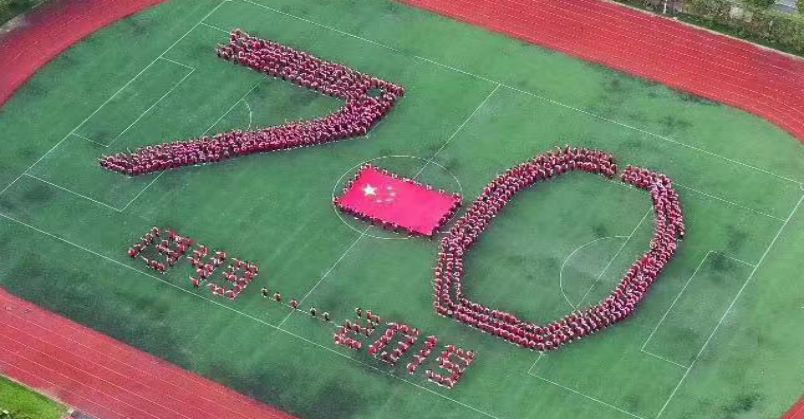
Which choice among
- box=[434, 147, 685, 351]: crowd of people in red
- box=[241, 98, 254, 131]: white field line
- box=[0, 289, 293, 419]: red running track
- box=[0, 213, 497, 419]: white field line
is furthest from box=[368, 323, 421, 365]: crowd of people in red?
box=[241, 98, 254, 131]: white field line

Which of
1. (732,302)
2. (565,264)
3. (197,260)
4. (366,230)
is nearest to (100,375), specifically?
(197,260)

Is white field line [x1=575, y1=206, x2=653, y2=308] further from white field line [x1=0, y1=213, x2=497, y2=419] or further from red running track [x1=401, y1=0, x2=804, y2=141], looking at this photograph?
red running track [x1=401, y1=0, x2=804, y2=141]

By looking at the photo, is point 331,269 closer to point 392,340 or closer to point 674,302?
point 392,340

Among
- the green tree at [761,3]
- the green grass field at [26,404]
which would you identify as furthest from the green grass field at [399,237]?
the green tree at [761,3]

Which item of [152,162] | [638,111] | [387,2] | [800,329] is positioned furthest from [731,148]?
[152,162]

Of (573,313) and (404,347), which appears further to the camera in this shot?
(573,313)

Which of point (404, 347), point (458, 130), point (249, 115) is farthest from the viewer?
point (249, 115)

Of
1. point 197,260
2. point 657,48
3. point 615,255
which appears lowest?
point 197,260

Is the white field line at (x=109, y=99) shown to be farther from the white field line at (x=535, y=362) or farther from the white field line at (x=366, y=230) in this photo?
the white field line at (x=535, y=362)
